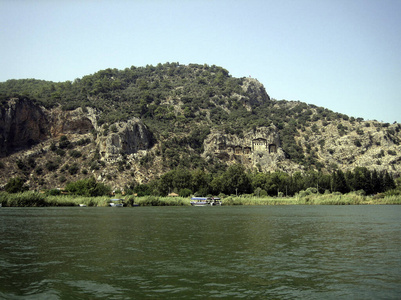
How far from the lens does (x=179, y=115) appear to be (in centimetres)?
18662

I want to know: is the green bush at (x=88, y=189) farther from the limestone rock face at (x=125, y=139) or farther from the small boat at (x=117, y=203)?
the limestone rock face at (x=125, y=139)

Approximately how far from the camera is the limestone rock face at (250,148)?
168m

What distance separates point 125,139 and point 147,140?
1011 cm

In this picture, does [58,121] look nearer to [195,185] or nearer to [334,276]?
[195,185]

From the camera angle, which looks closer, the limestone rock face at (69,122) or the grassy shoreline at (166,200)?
the grassy shoreline at (166,200)

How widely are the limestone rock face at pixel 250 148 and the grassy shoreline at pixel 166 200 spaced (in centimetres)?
5854

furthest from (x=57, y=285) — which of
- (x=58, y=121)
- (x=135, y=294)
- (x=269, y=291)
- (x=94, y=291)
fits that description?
(x=58, y=121)

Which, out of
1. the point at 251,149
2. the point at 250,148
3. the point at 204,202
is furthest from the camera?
the point at 250,148

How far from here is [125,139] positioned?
14588 cm

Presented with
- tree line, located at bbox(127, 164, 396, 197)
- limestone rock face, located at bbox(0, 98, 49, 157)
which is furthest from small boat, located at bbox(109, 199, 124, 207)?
limestone rock face, located at bbox(0, 98, 49, 157)

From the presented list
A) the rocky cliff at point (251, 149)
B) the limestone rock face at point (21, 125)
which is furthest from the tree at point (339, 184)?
the limestone rock face at point (21, 125)

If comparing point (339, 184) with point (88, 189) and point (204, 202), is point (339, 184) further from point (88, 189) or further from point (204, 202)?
point (88, 189)

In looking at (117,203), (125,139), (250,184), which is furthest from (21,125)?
(250,184)

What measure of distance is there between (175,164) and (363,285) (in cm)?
13367
